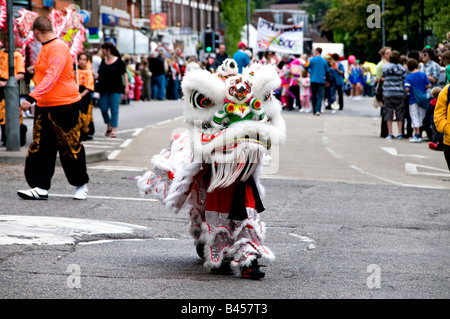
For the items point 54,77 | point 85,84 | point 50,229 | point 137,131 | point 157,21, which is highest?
point 157,21

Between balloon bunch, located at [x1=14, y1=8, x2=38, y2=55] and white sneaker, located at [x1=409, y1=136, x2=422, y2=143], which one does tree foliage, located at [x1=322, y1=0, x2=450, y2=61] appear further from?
balloon bunch, located at [x1=14, y1=8, x2=38, y2=55]

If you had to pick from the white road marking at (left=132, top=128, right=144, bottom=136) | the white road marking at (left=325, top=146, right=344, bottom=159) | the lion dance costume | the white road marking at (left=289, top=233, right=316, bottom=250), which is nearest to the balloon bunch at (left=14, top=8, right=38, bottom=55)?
the white road marking at (left=132, top=128, right=144, bottom=136)

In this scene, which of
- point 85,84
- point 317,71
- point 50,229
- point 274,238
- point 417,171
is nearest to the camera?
point 50,229

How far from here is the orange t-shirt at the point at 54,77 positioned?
1000 centimetres

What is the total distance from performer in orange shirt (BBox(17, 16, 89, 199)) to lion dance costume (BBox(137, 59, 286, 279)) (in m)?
3.49

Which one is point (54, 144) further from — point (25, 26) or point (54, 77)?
point (25, 26)

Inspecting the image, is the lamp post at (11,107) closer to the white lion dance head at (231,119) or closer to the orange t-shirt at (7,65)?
the orange t-shirt at (7,65)

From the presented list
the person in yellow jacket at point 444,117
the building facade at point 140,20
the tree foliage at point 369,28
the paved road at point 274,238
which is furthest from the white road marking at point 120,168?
the tree foliage at point 369,28

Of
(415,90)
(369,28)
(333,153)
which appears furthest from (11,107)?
(369,28)

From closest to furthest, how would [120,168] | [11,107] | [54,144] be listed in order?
1. [54,144]
2. [120,168]
3. [11,107]

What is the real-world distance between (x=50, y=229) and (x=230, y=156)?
8.00 ft

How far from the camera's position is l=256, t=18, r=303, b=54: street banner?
1420 inches

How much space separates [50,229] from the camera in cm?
834
